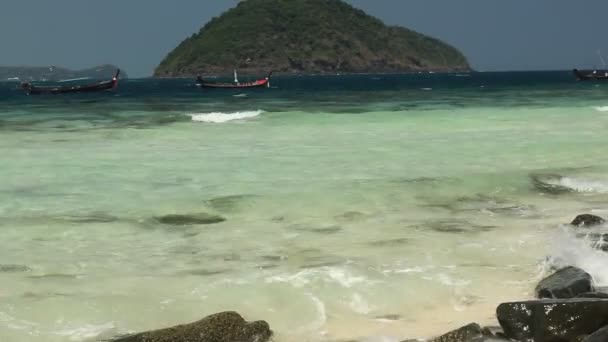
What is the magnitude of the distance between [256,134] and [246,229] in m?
15.8

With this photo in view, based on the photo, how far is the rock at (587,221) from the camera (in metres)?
9.55

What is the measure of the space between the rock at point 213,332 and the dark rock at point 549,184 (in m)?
8.39

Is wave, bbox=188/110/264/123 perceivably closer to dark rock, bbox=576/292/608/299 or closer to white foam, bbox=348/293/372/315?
white foam, bbox=348/293/372/315

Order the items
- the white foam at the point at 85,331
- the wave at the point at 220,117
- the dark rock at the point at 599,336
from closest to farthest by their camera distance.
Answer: the dark rock at the point at 599,336, the white foam at the point at 85,331, the wave at the point at 220,117

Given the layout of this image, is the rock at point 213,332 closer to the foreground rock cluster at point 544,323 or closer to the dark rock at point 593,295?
the foreground rock cluster at point 544,323

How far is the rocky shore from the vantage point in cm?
566

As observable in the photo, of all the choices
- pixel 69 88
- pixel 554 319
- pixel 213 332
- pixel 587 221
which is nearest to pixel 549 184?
pixel 587 221

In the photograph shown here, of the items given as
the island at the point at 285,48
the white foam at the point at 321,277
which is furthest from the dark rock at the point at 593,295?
the island at the point at 285,48

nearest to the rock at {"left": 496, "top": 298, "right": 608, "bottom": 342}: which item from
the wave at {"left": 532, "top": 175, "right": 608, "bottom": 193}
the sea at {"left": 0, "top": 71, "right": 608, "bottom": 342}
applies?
the sea at {"left": 0, "top": 71, "right": 608, "bottom": 342}

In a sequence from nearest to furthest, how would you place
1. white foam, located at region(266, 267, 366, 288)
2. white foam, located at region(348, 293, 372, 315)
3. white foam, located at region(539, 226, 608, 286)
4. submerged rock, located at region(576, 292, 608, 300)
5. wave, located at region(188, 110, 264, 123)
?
submerged rock, located at region(576, 292, 608, 300)
white foam, located at region(348, 293, 372, 315)
white foam, located at region(539, 226, 608, 286)
white foam, located at region(266, 267, 366, 288)
wave, located at region(188, 110, 264, 123)

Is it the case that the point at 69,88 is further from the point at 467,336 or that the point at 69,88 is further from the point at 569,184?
the point at 467,336

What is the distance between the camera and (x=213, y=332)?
6.05 m

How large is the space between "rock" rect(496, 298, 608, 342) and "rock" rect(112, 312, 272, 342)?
219 cm

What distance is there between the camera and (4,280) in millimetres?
8242
